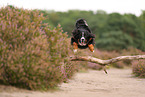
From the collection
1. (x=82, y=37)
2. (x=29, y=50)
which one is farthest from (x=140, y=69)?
(x=29, y=50)

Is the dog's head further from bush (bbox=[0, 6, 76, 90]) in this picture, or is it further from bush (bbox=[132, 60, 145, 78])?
bush (bbox=[132, 60, 145, 78])

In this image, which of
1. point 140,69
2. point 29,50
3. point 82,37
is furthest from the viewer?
point 140,69

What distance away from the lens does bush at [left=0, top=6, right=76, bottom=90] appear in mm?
7473

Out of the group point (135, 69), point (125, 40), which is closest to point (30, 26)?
point (135, 69)

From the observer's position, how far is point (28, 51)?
7.54 meters

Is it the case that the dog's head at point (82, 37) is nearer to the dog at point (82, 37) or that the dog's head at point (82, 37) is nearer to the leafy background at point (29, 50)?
→ the dog at point (82, 37)

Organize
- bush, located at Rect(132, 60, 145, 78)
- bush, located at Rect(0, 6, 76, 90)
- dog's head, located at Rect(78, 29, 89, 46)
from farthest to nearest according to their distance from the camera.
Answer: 1. bush, located at Rect(132, 60, 145, 78)
2. dog's head, located at Rect(78, 29, 89, 46)
3. bush, located at Rect(0, 6, 76, 90)

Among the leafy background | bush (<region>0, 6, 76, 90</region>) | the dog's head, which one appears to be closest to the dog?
the dog's head

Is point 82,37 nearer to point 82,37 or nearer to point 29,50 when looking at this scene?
point 82,37

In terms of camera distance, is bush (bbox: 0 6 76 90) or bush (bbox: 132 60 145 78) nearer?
bush (bbox: 0 6 76 90)

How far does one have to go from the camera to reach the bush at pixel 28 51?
7473 millimetres

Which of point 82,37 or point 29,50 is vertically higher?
point 82,37

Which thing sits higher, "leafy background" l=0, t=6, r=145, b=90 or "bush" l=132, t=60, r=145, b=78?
"leafy background" l=0, t=6, r=145, b=90

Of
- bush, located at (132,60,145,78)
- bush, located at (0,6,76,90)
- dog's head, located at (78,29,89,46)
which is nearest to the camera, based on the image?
bush, located at (0,6,76,90)
